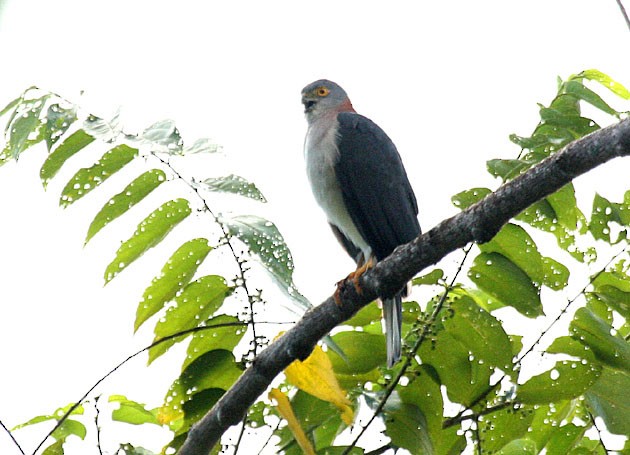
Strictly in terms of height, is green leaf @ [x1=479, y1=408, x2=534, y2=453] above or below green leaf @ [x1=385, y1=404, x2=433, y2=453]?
below

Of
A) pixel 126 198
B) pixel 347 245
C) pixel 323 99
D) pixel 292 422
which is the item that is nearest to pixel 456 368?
pixel 292 422

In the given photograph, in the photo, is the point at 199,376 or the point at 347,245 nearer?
the point at 199,376

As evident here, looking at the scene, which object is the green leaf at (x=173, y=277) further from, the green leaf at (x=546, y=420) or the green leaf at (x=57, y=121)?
the green leaf at (x=546, y=420)

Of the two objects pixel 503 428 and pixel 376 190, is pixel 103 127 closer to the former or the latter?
pixel 503 428

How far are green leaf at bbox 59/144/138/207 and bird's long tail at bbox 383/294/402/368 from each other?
Answer: 1070mm

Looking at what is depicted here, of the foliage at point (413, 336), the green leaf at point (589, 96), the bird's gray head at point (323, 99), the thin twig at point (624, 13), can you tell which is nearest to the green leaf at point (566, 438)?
the foliage at point (413, 336)

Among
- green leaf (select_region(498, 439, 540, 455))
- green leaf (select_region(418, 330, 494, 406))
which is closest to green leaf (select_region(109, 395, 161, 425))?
green leaf (select_region(418, 330, 494, 406))

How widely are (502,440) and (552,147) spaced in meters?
1.13

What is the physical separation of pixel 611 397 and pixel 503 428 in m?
0.40

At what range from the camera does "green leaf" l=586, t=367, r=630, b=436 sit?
9.17ft

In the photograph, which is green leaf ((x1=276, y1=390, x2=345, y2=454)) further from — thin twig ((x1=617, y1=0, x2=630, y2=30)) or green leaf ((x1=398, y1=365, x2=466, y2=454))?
thin twig ((x1=617, y1=0, x2=630, y2=30))

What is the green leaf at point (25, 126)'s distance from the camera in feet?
9.21

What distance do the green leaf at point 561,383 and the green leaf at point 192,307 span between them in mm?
1141

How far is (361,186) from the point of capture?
4824mm
